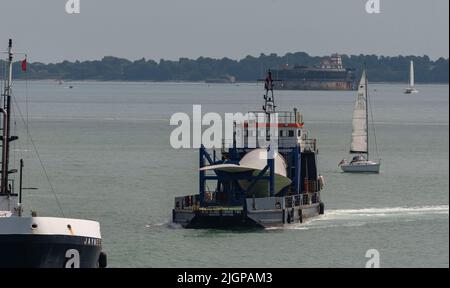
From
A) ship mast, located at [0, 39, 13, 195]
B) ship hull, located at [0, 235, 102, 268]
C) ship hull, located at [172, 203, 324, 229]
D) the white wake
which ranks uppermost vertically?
ship mast, located at [0, 39, 13, 195]

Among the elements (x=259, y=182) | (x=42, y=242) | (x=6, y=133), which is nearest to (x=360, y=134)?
(x=259, y=182)

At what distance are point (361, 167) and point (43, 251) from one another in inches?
2661

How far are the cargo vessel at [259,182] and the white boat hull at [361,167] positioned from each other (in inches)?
1202

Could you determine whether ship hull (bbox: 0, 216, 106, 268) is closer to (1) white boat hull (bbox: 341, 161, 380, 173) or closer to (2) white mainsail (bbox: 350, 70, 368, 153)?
(1) white boat hull (bbox: 341, 161, 380, 173)

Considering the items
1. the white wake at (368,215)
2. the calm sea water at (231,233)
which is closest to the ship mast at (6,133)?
the calm sea water at (231,233)

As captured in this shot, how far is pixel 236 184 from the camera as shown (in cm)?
7588

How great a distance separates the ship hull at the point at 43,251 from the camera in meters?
49.5

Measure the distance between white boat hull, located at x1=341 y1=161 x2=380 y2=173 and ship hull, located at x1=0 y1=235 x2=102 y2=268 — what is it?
65.1m

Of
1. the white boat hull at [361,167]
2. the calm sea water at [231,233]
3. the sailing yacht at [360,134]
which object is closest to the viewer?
the calm sea water at [231,233]

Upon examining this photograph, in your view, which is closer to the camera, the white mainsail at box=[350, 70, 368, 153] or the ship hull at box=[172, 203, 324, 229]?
the ship hull at box=[172, 203, 324, 229]

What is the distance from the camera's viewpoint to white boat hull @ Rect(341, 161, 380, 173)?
11494 cm

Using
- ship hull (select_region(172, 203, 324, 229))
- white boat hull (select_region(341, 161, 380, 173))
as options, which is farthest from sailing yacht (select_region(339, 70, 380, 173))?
ship hull (select_region(172, 203, 324, 229))

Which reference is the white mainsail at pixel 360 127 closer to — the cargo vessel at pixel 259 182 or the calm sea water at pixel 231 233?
the calm sea water at pixel 231 233
